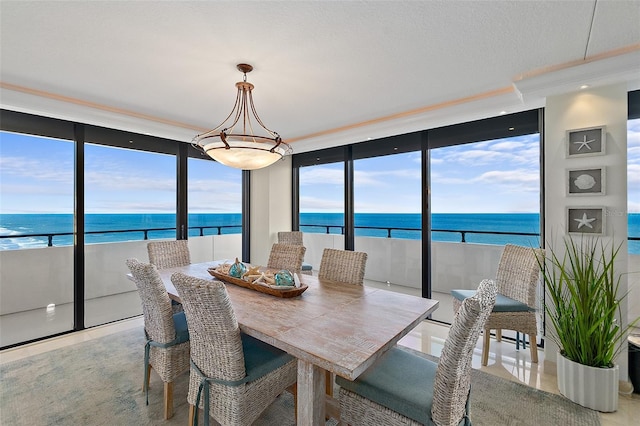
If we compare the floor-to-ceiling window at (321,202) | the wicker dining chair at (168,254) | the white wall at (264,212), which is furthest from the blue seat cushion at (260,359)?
the white wall at (264,212)

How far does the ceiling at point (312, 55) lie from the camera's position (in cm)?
166

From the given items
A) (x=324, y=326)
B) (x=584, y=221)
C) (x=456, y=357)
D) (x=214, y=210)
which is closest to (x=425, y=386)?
(x=456, y=357)

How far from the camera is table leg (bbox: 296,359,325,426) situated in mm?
1357

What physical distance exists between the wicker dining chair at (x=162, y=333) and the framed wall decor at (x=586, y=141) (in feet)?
11.5

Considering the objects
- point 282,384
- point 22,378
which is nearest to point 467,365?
point 282,384

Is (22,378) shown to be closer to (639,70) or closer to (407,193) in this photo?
(407,193)

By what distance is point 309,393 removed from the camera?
1362 mm

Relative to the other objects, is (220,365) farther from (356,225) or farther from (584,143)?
(356,225)

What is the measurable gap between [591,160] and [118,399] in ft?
14.0

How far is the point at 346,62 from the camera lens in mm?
2242

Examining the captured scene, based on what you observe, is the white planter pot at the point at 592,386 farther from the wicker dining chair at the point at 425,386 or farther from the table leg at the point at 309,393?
the table leg at the point at 309,393

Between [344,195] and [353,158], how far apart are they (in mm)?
627

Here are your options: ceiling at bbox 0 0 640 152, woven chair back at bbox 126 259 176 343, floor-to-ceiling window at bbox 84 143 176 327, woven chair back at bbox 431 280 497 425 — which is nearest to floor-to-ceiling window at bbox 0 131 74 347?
floor-to-ceiling window at bbox 84 143 176 327

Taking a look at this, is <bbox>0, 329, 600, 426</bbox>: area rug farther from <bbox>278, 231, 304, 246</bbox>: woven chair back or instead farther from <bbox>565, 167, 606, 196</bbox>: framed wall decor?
<bbox>278, 231, 304, 246</bbox>: woven chair back
